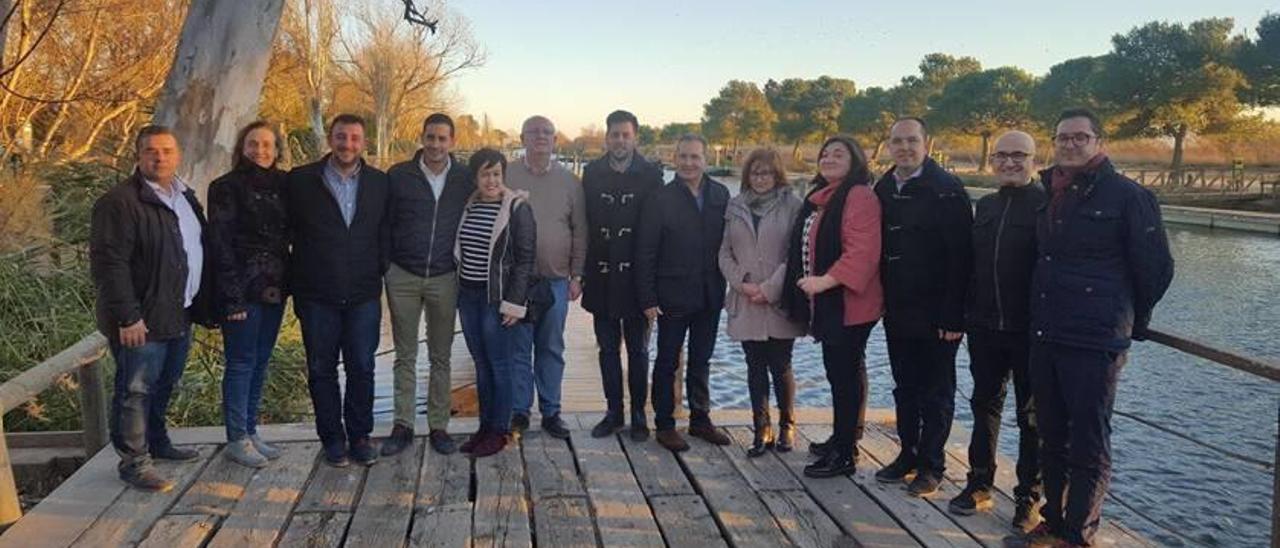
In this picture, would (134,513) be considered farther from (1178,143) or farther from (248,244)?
(1178,143)

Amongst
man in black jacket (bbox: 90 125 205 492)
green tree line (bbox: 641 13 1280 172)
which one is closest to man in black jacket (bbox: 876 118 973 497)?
man in black jacket (bbox: 90 125 205 492)

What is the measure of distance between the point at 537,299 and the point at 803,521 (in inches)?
64.7

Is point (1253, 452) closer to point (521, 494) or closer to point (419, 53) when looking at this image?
point (521, 494)

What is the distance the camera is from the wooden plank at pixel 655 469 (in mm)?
3859

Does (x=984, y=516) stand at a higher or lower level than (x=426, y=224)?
→ lower

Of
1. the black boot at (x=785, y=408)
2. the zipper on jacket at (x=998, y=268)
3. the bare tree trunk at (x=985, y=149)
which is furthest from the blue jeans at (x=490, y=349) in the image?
the bare tree trunk at (x=985, y=149)

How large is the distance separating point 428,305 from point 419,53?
3521 cm

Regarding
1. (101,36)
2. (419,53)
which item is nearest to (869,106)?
(419,53)

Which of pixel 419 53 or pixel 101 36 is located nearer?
pixel 101 36

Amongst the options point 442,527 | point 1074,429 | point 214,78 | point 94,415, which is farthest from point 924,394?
point 214,78

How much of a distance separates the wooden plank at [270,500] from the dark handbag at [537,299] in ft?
4.03

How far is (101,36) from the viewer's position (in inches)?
551

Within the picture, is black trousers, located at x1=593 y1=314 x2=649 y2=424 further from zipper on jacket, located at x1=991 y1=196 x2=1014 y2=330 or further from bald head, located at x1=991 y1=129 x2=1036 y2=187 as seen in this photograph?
bald head, located at x1=991 y1=129 x2=1036 y2=187

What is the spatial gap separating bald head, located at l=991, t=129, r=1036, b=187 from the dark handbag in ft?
6.98
